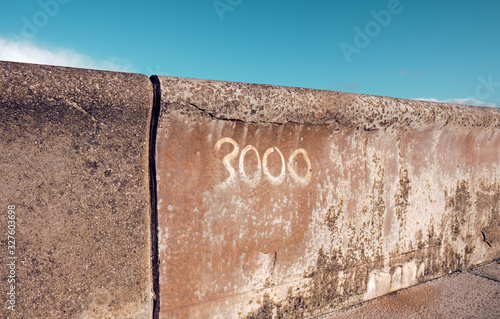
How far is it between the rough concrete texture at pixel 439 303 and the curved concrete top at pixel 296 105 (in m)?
1.00

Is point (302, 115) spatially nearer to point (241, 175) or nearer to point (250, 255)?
point (241, 175)

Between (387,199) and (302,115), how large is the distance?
2.65 feet

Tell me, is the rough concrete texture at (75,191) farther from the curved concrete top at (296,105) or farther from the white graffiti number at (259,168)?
the white graffiti number at (259,168)

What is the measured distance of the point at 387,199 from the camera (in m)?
2.01

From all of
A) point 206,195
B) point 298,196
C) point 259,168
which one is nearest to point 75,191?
point 206,195

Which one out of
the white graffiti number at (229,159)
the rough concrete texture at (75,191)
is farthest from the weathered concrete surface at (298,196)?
the rough concrete texture at (75,191)

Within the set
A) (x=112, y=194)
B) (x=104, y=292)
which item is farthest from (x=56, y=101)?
(x=104, y=292)

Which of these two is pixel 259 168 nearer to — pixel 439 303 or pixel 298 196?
pixel 298 196

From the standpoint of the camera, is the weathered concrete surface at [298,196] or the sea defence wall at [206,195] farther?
the weathered concrete surface at [298,196]

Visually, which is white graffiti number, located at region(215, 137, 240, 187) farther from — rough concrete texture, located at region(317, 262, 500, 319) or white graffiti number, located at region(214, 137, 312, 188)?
rough concrete texture, located at region(317, 262, 500, 319)

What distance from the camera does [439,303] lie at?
1958mm

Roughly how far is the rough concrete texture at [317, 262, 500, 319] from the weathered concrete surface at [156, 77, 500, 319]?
0.22 ft

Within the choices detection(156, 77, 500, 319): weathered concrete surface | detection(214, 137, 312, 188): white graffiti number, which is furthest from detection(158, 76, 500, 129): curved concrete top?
detection(214, 137, 312, 188): white graffiti number

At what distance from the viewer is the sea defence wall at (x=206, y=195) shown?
1194mm
